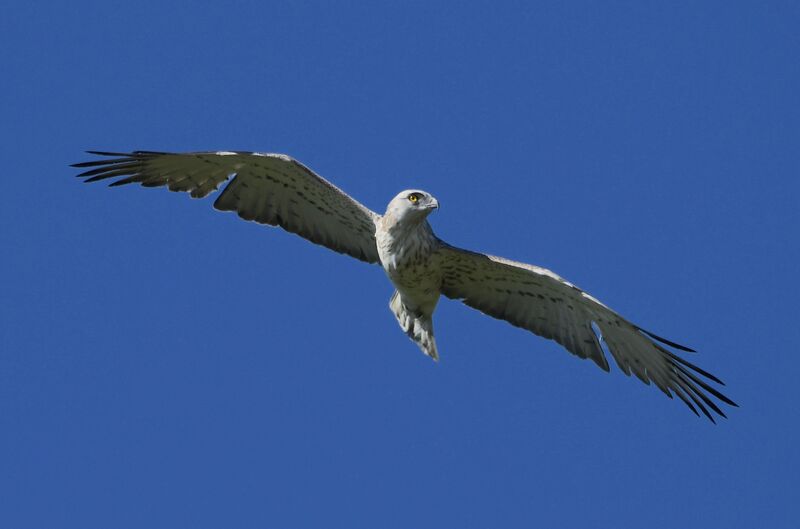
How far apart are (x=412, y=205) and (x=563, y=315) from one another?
235cm

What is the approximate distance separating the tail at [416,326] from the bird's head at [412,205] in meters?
1.38

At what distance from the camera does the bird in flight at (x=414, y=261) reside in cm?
1325

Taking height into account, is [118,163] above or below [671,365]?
below

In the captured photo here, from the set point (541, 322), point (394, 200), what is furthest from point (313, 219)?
point (541, 322)

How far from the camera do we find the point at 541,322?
552 inches

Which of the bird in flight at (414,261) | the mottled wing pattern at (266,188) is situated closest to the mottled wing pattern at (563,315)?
the bird in flight at (414,261)

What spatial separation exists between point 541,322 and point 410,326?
148 centimetres

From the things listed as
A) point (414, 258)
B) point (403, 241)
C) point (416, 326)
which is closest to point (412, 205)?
point (403, 241)

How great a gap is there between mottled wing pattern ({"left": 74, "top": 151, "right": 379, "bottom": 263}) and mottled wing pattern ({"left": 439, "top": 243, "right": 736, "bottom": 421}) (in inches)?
46.2

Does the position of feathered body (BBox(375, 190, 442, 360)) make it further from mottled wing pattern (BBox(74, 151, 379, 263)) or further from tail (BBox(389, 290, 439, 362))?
mottled wing pattern (BBox(74, 151, 379, 263))

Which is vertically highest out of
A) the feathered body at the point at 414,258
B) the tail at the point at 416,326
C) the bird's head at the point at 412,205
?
the bird's head at the point at 412,205

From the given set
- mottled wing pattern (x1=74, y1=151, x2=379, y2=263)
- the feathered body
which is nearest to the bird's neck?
Result: the feathered body

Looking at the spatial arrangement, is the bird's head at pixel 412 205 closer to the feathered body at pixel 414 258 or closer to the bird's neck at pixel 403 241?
the feathered body at pixel 414 258

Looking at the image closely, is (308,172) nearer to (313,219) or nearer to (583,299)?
(313,219)
